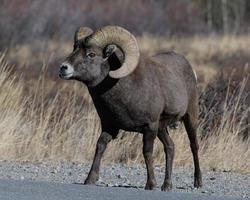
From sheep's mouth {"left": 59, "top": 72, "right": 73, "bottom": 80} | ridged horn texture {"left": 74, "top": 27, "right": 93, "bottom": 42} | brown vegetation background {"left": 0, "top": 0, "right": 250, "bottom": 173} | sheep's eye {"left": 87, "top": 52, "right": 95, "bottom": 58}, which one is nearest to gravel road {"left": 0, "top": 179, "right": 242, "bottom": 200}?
sheep's mouth {"left": 59, "top": 72, "right": 73, "bottom": 80}

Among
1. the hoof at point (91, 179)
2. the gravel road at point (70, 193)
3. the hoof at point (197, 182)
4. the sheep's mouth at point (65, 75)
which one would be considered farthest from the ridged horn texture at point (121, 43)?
the hoof at point (197, 182)

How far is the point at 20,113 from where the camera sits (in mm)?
17453

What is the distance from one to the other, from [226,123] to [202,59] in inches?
855

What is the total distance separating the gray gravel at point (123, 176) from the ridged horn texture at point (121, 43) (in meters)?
1.45

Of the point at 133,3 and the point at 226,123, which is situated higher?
the point at 133,3

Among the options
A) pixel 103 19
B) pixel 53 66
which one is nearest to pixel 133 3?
pixel 103 19

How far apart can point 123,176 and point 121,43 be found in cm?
233

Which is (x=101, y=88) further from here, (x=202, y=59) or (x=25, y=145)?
(x=202, y=59)

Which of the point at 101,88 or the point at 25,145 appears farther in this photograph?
the point at 25,145

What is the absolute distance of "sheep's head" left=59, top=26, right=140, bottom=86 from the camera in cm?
1335

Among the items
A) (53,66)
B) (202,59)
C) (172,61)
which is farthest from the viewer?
(202,59)

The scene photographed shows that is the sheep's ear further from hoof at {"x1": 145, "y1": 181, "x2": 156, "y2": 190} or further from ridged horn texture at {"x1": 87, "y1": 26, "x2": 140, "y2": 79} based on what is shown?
hoof at {"x1": 145, "y1": 181, "x2": 156, "y2": 190}

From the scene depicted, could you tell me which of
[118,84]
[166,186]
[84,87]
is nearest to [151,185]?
[166,186]

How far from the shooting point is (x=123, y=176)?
15.1 meters
